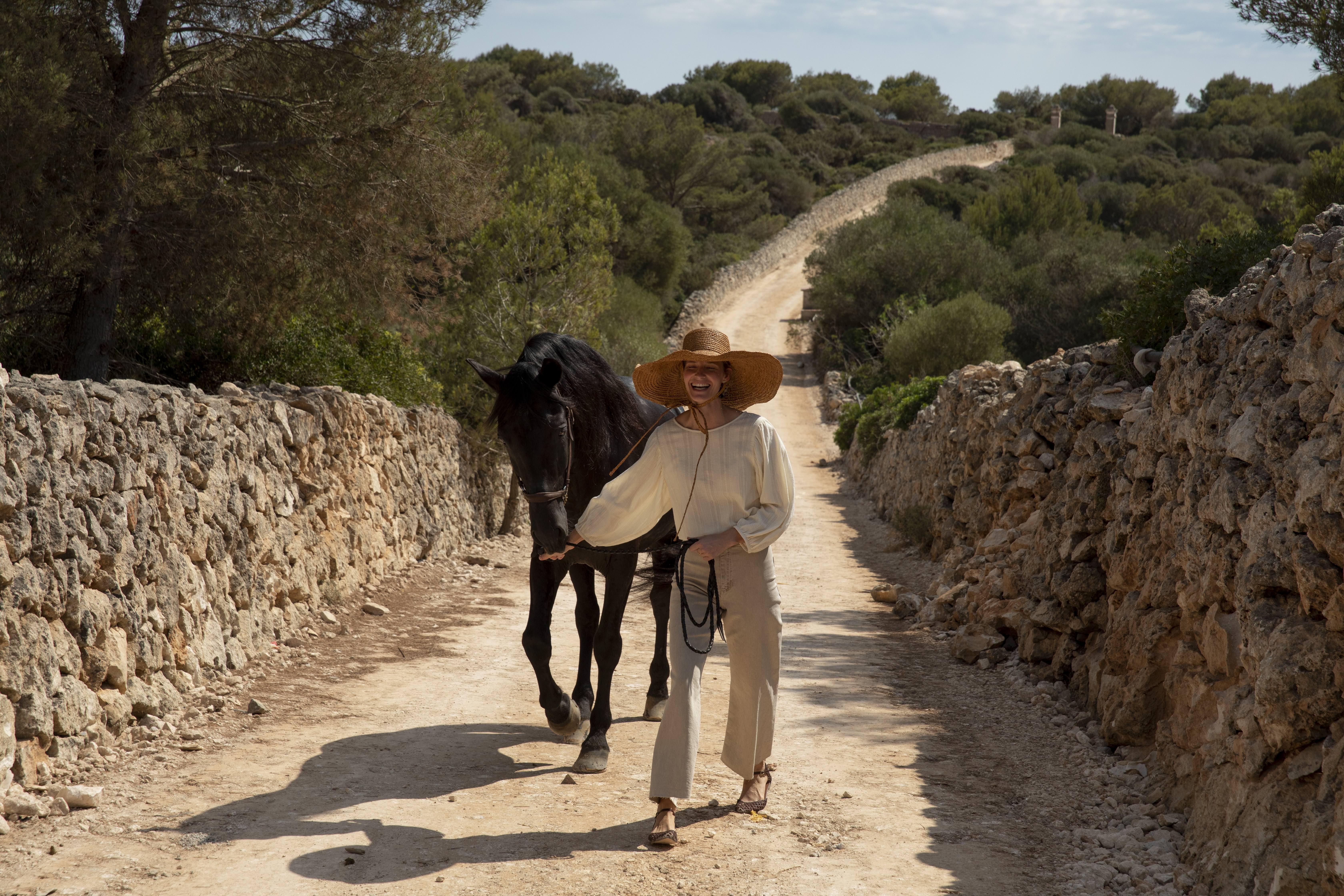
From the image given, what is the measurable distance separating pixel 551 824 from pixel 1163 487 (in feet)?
12.4

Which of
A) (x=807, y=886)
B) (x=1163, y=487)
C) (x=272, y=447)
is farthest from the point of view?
(x=272, y=447)

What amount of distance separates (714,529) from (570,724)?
1.85 meters

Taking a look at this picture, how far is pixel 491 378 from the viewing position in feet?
15.5

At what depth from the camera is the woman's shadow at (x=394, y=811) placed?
388 centimetres

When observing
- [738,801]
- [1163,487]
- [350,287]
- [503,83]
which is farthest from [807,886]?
[503,83]

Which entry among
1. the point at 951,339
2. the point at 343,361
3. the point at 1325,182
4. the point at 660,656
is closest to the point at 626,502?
the point at 660,656

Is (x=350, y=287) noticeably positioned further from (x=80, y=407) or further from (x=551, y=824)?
(x=551, y=824)

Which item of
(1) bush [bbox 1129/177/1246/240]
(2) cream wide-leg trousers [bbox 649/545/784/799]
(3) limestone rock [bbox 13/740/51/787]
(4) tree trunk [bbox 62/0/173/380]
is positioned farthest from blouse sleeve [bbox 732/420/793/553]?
(1) bush [bbox 1129/177/1246/240]

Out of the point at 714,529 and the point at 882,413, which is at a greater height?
the point at 882,413

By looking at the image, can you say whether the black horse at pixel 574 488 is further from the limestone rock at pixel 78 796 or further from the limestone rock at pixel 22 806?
the limestone rock at pixel 22 806

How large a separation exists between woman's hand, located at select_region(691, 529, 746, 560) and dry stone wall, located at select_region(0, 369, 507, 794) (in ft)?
10.0

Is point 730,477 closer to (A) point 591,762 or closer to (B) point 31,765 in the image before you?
(A) point 591,762

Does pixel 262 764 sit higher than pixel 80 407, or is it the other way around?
pixel 80 407

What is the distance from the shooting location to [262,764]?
501cm
